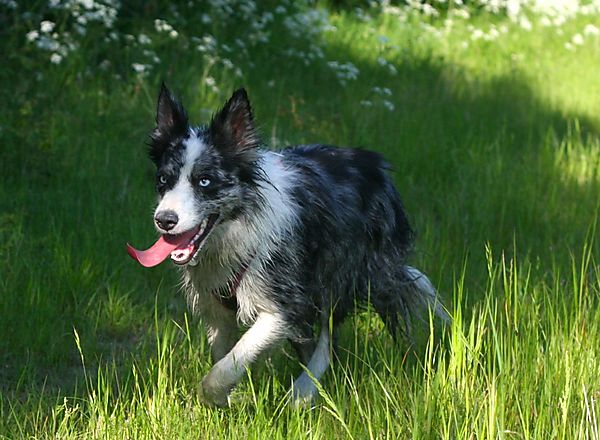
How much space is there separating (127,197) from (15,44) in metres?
1.82

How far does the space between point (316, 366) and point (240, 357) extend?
1.94 ft

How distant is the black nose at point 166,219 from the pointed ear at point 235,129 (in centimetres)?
47

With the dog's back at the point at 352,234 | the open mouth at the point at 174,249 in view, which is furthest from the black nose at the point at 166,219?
the dog's back at the point at 352,234

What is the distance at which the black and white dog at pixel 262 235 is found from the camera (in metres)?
3.99

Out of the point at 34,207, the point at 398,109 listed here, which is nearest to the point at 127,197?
the point at 34,207

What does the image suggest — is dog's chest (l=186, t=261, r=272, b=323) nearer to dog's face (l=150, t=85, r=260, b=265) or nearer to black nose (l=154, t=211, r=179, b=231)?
dog's face (l=150, t=85, r=260, b=265)

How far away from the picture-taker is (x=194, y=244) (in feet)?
13.1

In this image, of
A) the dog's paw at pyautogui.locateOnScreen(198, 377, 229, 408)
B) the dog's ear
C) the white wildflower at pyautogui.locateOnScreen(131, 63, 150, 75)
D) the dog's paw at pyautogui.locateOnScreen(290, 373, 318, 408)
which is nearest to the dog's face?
the dog's ear

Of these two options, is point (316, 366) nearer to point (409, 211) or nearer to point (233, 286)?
point (233, 286)

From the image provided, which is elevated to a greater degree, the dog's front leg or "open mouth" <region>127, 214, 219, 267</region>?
"open mouth" <region>127, 214, 219, 267</region>

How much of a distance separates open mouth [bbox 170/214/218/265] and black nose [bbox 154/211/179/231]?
0.52ft

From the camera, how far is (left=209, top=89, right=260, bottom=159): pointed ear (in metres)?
4.16

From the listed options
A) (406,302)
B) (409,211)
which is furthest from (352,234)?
(409,211)

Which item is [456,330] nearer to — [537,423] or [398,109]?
[537,423]
